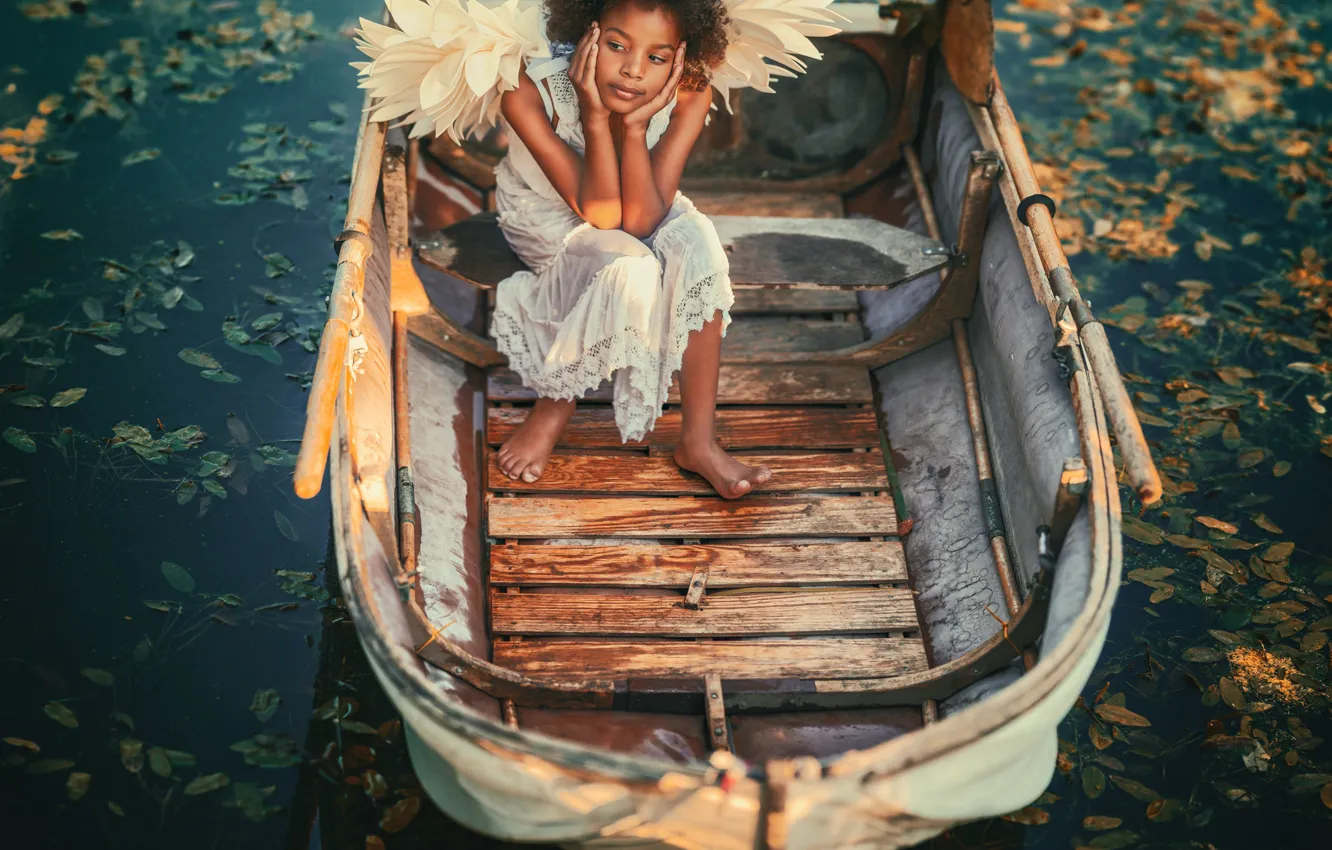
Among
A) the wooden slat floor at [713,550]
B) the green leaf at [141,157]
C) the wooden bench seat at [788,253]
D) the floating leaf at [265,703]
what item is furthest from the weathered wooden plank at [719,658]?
the green leaf at [141,157]

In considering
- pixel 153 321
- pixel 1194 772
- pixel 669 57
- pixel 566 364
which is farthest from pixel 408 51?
pixel 1194 772

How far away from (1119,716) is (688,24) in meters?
1.86

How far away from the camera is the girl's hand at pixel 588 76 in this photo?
9.23ft

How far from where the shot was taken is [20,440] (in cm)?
368

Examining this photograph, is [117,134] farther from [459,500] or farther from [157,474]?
[459,500]

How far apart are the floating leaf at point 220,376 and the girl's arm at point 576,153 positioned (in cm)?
142

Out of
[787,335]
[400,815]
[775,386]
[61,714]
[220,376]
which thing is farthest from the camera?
[220,376]

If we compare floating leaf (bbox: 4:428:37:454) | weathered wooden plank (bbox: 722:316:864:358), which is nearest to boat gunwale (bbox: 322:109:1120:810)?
weathered wooden plank (bbox: 722:316:864:358)

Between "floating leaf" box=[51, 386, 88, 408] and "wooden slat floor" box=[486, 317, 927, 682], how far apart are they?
1304mm

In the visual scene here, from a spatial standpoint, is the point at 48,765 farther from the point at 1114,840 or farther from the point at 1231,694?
the point at 1231,694

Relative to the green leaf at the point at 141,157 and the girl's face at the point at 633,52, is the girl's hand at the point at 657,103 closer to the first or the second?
the girl's face at the point at 633,52

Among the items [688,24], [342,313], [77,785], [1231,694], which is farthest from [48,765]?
[1231,694]

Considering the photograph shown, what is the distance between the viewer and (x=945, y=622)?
2951 millimetres

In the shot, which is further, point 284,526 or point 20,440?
point 20,440
